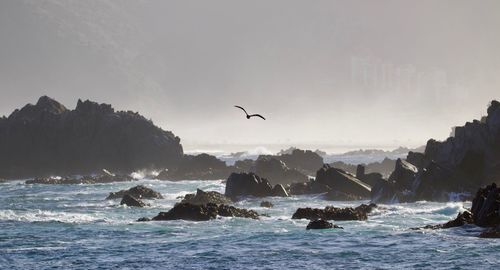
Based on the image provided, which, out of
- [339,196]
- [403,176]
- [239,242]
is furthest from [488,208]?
[339,196]

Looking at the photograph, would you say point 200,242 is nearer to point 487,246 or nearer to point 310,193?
point 487,246

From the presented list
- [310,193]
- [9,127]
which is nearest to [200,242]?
[310,193]

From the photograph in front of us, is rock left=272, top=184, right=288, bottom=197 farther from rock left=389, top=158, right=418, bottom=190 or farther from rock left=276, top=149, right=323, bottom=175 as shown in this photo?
rock left=276, top=149, right=323, bottom=175

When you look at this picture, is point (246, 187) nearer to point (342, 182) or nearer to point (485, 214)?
point (342, 182)

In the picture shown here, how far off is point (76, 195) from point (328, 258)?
63391 millimetres

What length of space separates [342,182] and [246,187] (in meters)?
12.6

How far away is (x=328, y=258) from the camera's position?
40.9m

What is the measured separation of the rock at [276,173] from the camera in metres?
114

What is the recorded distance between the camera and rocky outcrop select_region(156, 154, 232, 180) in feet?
447

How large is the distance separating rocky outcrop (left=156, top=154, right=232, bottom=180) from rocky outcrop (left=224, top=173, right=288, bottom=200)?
46.1m

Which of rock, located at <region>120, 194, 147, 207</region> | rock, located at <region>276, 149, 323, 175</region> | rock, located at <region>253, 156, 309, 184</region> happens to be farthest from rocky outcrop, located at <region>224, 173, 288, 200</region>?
rock, located at <region>276, 149, 323, 175</region>

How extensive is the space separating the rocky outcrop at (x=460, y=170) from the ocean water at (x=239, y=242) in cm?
471

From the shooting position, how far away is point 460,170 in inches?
3083

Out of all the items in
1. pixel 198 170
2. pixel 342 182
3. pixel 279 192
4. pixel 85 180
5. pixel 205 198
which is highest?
pixel 198 170
